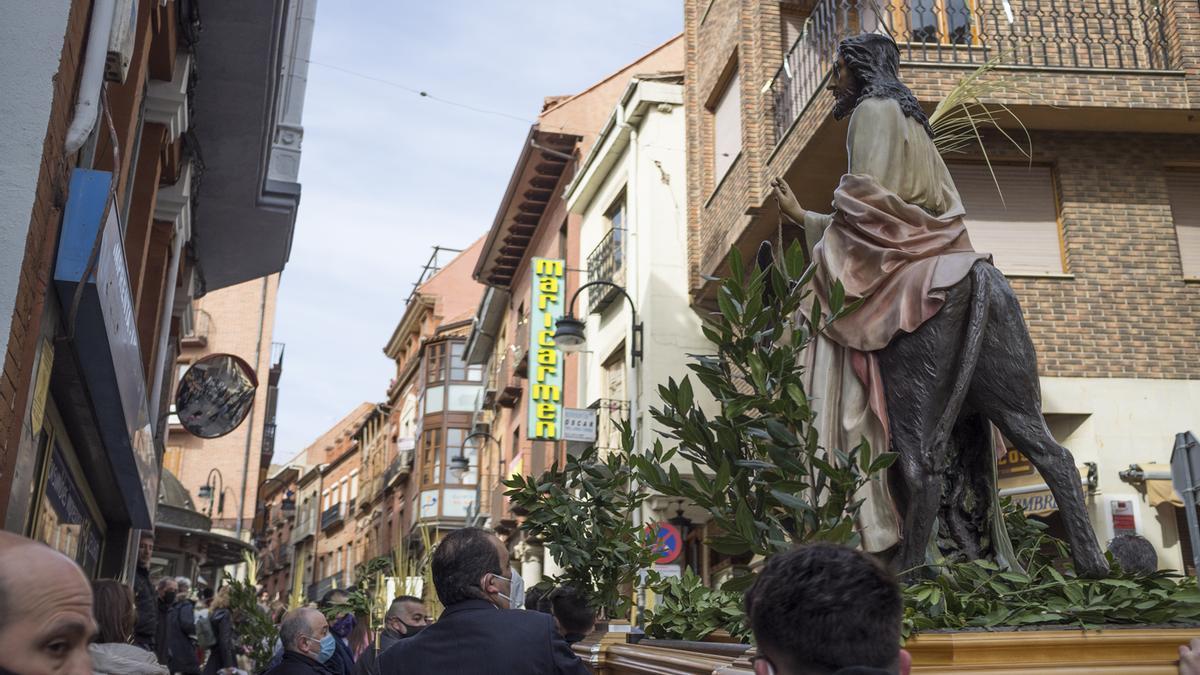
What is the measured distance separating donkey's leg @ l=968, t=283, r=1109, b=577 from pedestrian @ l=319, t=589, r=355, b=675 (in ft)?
12.9

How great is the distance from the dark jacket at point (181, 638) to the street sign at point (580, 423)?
37.1 feet

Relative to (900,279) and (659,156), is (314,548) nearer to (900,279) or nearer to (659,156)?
(659,156)

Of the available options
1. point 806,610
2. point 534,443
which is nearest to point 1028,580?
point 806,610

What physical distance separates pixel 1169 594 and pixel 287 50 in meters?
11.6

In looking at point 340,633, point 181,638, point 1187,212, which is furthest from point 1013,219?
point 181,638

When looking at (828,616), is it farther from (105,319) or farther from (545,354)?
(545,354)

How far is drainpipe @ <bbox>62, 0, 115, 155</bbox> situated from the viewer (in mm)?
5555

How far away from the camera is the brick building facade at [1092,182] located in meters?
13.9

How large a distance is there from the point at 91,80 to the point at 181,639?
643 centimetres

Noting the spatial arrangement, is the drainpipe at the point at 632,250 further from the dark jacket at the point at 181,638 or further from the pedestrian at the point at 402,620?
the pedestrian at the point at 402,620

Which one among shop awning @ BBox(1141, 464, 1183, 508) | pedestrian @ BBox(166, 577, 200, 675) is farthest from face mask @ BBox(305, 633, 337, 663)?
shop awning @ BBox(1141, 464, 1183, 508)

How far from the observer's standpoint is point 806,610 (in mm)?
1763

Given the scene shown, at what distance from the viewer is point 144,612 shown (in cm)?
885

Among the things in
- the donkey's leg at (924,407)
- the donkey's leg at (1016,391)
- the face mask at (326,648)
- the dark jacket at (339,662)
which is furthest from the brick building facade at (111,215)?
the donkey's leg at (1016,391)
